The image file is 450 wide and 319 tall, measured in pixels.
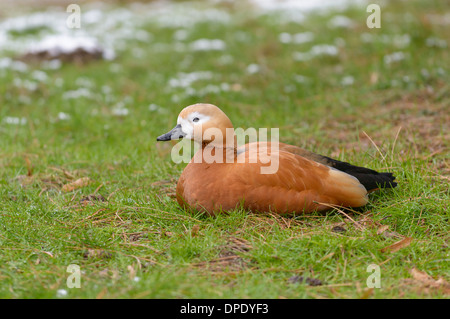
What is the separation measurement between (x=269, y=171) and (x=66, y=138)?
3.43 m

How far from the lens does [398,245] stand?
354 centimetres

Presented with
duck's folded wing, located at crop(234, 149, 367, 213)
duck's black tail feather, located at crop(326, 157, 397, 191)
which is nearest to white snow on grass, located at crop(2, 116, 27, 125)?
duck's folded wing, located at crop(234, 149, 367, 213)

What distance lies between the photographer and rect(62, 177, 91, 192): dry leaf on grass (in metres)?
4.79

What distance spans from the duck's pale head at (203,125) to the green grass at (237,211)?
2.03 ft

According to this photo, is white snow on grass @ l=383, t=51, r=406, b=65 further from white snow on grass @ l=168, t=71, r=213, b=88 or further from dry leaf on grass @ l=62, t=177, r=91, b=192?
dry leaf on grass @ l=62, t=177, r=91, b=192

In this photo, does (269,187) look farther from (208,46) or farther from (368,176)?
(208,46)

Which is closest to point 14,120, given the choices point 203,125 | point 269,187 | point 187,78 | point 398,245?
point 187,78

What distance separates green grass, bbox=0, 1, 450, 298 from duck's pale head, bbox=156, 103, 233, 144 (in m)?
0.62

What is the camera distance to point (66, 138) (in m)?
6.43

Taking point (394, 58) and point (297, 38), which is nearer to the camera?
point (394, 58)

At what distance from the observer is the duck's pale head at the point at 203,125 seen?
3.96 metres

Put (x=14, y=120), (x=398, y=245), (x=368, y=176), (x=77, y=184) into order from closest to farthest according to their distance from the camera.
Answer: (x=398, y=245), (x=368, y=176), (x=77, y=184), (x=14, y=120)

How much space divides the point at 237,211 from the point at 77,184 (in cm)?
175
